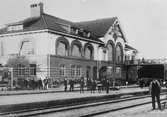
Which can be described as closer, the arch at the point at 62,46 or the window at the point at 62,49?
the arch at the point at 62,46

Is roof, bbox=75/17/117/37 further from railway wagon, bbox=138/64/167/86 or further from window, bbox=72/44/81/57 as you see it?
railway wagon, bbox=138/64/167/86

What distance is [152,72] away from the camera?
3734 cm

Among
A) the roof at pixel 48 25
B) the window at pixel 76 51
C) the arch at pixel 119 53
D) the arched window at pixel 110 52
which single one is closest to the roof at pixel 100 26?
the roof at pixel 48 25

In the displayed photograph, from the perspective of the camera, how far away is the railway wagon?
3561cm

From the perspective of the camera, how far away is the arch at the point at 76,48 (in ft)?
140

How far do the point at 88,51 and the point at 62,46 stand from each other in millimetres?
6717

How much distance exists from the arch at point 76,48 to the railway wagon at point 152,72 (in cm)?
911

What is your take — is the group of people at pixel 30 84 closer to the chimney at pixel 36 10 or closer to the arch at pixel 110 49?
the chimney at pixel 36 10

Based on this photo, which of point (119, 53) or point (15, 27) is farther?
point (119, 53)

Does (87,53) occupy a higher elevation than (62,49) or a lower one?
lower

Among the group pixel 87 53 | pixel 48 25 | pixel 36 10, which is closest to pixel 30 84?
pixel 48 25

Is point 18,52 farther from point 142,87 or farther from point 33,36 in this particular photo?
→ point 142,87

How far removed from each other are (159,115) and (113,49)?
39.8 m

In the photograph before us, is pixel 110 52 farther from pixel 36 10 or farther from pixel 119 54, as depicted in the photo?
pixel 36 10
